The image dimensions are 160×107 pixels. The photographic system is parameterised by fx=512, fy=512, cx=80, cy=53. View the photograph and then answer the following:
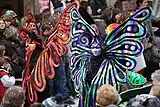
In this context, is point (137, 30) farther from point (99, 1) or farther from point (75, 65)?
point (99, 1)

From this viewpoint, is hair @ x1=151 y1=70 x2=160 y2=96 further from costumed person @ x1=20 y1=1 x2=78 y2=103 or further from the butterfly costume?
costumed person @ x1=20 y1=1 x2=78 y2=103

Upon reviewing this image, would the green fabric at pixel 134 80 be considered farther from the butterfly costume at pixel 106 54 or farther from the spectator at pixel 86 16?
the spectator at pixel 86 16

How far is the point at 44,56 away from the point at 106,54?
1205mm

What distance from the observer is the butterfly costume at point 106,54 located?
648 centimetres

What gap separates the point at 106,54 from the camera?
6.69 meters

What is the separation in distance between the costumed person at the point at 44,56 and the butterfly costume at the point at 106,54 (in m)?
0.45

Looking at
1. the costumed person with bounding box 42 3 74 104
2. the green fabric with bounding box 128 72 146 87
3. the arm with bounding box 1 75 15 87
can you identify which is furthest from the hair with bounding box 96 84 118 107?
the costumed person with bounding box 42 3 74 104

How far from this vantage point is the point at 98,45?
675cm

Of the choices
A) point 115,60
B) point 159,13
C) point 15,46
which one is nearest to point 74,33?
point 115,60

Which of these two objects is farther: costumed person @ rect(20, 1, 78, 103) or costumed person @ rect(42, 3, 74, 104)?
costumed person @ rect(42, 3, 74, 104)

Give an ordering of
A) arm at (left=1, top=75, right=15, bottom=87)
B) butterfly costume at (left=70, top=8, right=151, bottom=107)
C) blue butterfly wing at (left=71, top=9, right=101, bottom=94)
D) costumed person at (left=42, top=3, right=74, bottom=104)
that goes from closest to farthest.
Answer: butterfly costume at (left=70, top=8, right=151, bottom=107) → blue butterfly wing at (left=71, top=9, right=101, bottom=94) → arm at (left=1, top=75, right=15, bottom=87) → costumed person at (left=42, top=3, right=74, bottom=104)

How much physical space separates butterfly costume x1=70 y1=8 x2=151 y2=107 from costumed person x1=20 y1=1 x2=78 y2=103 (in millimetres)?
450

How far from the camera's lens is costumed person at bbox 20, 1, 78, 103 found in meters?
7.47

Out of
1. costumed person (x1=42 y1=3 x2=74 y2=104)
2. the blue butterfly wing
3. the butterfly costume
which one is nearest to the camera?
the butterfly costume
